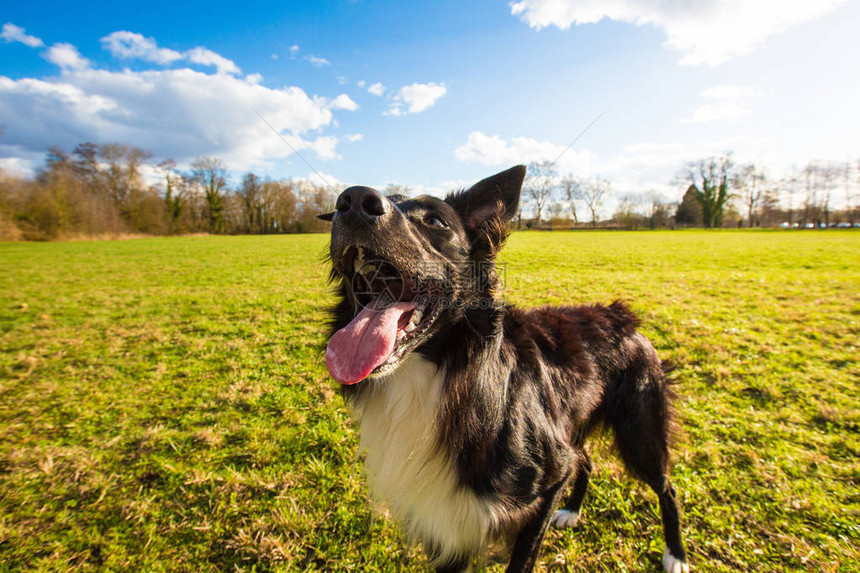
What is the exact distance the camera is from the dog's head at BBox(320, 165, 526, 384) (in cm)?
187

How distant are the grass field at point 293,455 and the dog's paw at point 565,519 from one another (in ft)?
0.22

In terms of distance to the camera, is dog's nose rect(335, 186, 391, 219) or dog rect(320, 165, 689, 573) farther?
dog rect(320, 165, 689, 573)

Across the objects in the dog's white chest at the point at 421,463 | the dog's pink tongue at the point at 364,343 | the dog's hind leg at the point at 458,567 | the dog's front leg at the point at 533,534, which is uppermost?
the dog's pink tongue at the point at 364,343

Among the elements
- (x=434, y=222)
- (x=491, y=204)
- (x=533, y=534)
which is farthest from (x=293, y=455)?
(x=491, y=204)

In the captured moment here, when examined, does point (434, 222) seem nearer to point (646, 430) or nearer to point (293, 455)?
point (646, 430)

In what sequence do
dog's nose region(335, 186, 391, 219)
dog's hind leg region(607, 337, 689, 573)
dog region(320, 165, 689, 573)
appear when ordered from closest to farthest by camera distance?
dog's nose region(335, 186, 391, 219) → dog region(320, 165, 689, 573) → dog's hind leg region(607, 337, 689, 573)

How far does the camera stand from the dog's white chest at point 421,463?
2010 mm

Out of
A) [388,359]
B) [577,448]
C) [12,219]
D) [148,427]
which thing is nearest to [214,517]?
[148,427]

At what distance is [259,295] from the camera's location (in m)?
9.96

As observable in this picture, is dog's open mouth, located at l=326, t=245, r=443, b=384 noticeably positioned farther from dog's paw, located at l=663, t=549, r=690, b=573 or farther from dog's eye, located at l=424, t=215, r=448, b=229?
dog's paw, located at l=663, t=549, r=690, b=573

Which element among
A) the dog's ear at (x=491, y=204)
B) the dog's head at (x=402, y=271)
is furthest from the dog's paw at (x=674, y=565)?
the dog's ear at (x=491, y=204)

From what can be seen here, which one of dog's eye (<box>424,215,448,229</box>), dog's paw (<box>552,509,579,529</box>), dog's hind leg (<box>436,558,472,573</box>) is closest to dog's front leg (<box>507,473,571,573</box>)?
dog's hind leg (<box>436,558,472,573</box>)

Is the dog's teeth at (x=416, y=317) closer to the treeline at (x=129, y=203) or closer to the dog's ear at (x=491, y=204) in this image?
the dog's ear at (x=491, y=204)

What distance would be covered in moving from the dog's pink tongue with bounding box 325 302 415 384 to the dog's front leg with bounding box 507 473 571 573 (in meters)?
1.28
